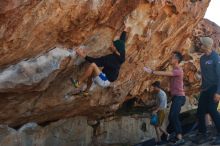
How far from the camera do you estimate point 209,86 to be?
Result: 9.74 metres

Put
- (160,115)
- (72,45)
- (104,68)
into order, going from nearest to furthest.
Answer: (104,68) → (72,45) → (160,115)

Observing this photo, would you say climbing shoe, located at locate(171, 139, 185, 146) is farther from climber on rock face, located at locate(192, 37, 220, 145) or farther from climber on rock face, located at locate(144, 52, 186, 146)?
climber on rock face, located at locate(192, 37, 220, 145)

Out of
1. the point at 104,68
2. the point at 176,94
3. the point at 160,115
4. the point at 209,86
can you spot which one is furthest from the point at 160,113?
the point at 104,68

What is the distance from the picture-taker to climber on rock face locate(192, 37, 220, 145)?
9.39m

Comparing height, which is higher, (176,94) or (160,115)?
(176,94)

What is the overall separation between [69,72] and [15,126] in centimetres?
220

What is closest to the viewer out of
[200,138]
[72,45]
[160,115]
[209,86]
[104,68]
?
[104,68]

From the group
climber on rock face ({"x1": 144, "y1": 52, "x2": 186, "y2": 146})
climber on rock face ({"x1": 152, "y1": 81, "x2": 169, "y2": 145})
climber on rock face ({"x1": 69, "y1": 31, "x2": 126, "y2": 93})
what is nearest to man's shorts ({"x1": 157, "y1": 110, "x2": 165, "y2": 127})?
climber on rock face ({"x1": 152, "y1": 81, "x2": 169, "y2": 145})

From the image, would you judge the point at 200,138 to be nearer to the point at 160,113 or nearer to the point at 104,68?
the point at 160,113

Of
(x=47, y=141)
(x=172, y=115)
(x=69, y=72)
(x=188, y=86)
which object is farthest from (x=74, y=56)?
(x=188, y=86)

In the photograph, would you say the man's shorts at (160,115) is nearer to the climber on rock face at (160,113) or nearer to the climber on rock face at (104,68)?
the climber on rock face at (160,113)

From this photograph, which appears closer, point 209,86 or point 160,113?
point 209,86

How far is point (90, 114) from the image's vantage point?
1331 cm

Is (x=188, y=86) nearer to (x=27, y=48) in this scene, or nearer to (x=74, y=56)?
(x=74, y=56)
